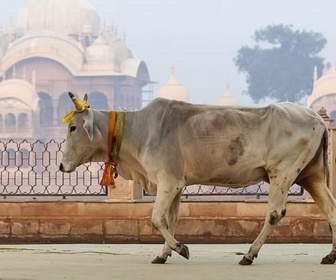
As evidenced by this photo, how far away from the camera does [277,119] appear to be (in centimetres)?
838

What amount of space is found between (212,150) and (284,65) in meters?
97.6

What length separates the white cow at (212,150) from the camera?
8289mm

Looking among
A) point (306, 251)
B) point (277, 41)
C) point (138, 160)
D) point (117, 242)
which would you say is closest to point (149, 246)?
point (117, 242)

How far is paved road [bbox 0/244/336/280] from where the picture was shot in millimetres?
7406

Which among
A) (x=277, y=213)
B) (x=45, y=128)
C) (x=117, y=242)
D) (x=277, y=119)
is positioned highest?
(x=277, y=119)

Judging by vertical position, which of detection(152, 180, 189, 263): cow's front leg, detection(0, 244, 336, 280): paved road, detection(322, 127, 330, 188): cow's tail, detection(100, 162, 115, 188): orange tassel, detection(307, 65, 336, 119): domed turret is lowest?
detection(307, 65, 336, 119): domed turret

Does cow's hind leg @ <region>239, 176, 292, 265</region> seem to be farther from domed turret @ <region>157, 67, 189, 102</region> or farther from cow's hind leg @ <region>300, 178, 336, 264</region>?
domed turret @ <region>157, 67, 189, 102</region>

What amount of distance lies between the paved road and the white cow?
0.83ft

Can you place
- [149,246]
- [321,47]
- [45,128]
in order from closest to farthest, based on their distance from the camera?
[149,246] → [45,128] → [321,47]

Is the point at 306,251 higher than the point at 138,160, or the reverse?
the point at 138,160

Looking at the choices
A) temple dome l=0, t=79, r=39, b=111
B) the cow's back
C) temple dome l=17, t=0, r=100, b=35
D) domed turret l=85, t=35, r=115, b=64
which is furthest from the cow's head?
temple dome l=17, t=0, r=100, b=35

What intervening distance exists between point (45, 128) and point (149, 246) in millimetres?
76654

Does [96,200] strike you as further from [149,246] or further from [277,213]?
[277,213]

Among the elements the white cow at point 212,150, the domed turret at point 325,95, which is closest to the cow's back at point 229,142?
the white cow at point 212,150
